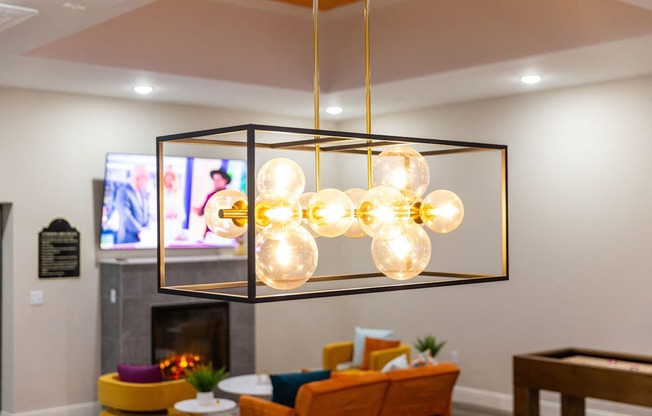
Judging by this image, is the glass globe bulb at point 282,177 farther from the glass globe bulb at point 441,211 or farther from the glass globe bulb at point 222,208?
the glass globe bulb at point 441,211

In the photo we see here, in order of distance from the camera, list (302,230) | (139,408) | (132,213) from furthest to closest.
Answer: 1. (132,213)
2. (139,408)
3. (302,230)

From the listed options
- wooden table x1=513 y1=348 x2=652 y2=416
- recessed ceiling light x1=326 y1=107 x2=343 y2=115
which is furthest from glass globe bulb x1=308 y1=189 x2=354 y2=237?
recessed ceiling light x1=326 y1=107 x2=343 y2=115

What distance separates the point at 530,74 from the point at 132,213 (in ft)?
12.3

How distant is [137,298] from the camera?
25.2 ft

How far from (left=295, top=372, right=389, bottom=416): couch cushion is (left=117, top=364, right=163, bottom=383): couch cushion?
174cm

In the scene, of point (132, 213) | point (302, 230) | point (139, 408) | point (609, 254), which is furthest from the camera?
point (132, 213)

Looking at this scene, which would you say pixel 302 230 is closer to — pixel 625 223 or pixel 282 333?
pixel 625 223

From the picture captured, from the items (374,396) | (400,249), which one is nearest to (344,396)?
(374,396)

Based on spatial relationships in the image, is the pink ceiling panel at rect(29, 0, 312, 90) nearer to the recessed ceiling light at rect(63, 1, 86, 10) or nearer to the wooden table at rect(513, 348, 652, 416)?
the recessed ceiling light at rect(63, 1, 86, 10)

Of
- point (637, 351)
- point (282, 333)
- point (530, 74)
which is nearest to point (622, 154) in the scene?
point (530, 74)

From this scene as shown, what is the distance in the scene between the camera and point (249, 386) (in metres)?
7.28

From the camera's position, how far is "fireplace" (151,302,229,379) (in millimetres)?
7930

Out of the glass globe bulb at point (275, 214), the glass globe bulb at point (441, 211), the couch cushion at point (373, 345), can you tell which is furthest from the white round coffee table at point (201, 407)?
the glass globe bulb at point (275, 214)

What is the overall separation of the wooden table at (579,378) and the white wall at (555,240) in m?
1.14
